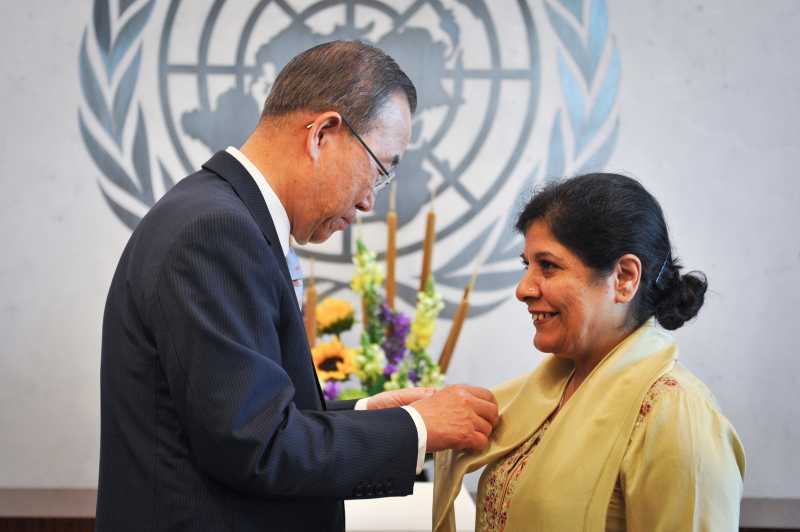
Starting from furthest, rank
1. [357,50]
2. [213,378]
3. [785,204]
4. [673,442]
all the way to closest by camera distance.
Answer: [785,204] < [357,50] < [673,442] < [213,378]

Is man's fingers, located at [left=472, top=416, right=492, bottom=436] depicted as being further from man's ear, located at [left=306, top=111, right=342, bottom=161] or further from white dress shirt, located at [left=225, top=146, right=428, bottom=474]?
man's ear, located at [left=306, top=111, right=342, bottom=161]

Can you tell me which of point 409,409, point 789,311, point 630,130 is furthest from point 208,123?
point 789,311

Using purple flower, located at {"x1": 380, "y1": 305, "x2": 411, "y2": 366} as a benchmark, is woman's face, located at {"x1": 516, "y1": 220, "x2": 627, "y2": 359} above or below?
above

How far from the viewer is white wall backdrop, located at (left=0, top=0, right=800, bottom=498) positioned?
3121 millimetres

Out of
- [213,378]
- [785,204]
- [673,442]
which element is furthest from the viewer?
[785,204]

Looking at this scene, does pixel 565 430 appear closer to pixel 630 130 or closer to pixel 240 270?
pixel 240 270

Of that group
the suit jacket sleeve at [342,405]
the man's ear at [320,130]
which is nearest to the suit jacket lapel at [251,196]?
the man's ear at [320,130]

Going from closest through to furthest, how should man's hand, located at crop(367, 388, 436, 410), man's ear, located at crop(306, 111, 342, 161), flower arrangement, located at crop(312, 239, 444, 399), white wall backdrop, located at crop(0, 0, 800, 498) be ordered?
man's ear, located at crop(306, 111, 342, 161), man's hand, located at crop(367, 388, 436, 410), flower arrangement, located at crop(312, 239, 444, 399), white wall backdrop, located at crop(0, 0, 800, 498)

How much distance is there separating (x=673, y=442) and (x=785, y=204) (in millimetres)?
2027

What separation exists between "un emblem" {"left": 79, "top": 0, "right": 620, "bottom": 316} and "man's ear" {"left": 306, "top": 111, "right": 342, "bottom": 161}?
163 centimetres

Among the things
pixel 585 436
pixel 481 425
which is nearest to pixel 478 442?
pixel 481 425

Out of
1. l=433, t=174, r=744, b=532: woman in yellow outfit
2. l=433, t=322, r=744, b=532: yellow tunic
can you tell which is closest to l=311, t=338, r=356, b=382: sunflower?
l=433, t=174, r=744, b=532: woman in yellow outfit

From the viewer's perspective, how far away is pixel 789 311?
3.13 metres

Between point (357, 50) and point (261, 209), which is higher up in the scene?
point (357, 50)
